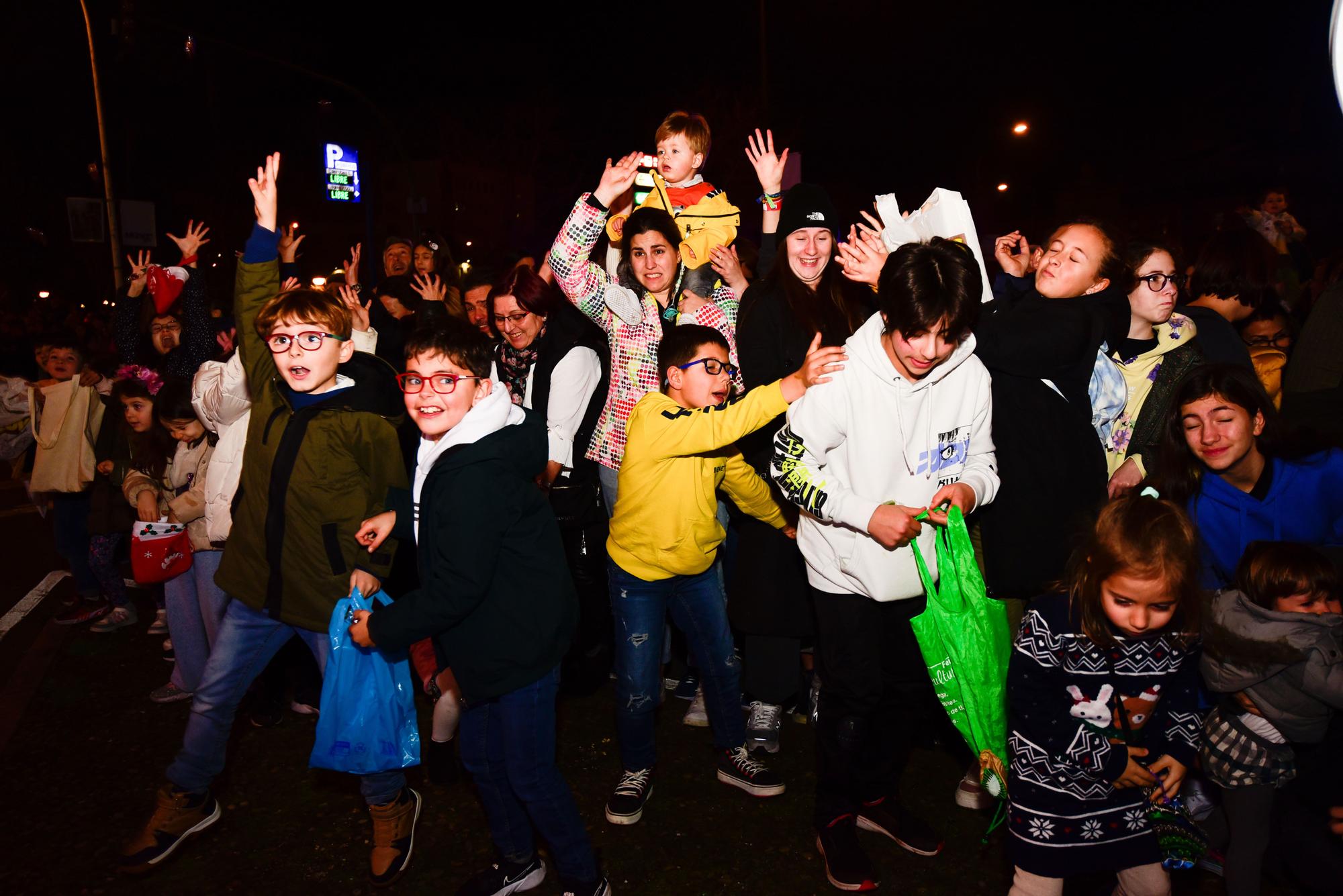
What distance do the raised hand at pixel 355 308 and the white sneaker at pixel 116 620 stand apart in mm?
2530

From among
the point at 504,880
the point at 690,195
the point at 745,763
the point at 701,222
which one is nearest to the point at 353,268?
the point at 690,195

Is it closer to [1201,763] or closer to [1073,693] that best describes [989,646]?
[1073,693]

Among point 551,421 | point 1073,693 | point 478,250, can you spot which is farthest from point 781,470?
point 478,250

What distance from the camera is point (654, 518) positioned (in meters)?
3.55

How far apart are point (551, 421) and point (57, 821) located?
2657 mm

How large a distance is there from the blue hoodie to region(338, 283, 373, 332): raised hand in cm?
449

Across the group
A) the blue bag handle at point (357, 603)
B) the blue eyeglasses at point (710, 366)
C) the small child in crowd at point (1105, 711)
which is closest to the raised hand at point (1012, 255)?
the blue eyeglasses at point (710, 366)

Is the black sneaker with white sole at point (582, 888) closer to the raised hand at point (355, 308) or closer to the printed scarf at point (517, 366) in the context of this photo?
the printed scarf at point (517, 366)

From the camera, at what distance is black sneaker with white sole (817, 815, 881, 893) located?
315 cm

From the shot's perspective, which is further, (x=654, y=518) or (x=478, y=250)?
(x=478, y=250)

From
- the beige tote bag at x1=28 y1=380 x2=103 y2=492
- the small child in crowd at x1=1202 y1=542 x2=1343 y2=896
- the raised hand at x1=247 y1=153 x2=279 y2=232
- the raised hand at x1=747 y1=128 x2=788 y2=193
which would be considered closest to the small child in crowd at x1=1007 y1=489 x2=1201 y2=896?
the small child in crowd at x1=1202 y1=542 x2=1343 y2=896

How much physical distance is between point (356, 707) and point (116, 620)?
3877 millimetres

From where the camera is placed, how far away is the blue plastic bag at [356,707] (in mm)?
3102

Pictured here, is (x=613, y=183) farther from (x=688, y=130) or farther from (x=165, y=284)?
(x=165, y=284)
